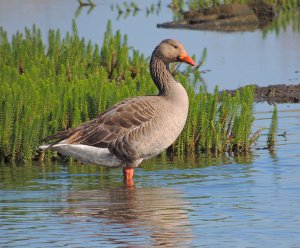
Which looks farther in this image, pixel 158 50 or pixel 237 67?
pixel 237 67

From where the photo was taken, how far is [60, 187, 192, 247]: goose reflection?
10773 millimetres

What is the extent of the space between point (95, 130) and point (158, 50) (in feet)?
4.92

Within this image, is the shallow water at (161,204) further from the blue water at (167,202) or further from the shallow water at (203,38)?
the shallow water at (203,38)

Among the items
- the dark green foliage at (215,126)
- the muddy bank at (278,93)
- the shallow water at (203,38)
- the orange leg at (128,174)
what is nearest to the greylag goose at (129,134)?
the orange leg at (128,174)

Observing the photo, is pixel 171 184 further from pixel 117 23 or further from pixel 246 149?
pixel 117 23

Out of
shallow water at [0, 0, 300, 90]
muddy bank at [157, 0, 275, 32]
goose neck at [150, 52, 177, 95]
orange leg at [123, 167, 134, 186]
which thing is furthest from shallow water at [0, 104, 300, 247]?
muddy bank at [157, 0, 275, 32]

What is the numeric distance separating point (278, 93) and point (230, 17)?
14.5m

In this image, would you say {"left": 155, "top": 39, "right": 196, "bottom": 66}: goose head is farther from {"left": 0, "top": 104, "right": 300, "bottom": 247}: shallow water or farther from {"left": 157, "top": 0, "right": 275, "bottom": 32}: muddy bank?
{"left": 157, "top": 0, "right": 275, "bottom": 32}: muddy bank

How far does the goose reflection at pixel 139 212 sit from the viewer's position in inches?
424

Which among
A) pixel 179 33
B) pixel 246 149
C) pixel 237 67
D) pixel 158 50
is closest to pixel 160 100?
pixel 158 50

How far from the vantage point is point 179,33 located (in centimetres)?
3130

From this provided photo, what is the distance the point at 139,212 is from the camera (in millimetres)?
12086

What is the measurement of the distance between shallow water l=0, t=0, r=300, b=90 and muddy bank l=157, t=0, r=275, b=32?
922mm

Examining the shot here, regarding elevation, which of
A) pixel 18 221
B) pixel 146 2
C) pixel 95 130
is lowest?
pixel 18 221
